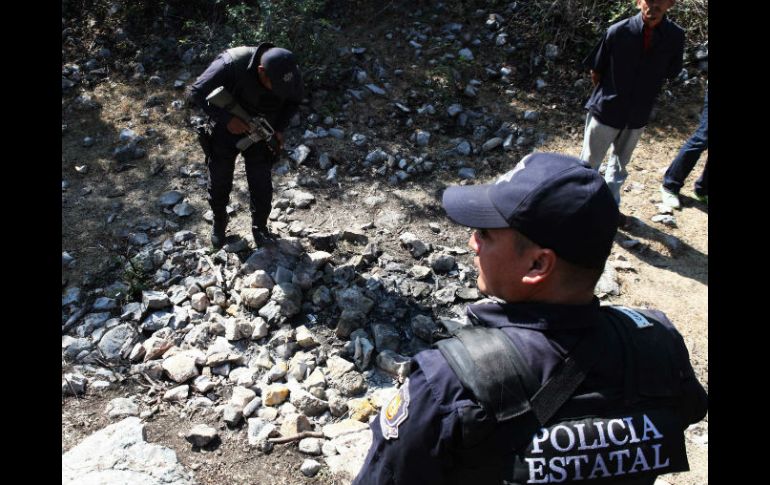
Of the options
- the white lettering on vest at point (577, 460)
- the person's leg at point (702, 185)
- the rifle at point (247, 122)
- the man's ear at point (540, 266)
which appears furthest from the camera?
the person's leg at point (702, 185)

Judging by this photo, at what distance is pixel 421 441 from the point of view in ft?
4.25

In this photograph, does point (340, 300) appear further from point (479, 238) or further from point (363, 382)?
point (479, 238)

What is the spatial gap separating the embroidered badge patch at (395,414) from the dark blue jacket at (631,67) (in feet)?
→ 11.9

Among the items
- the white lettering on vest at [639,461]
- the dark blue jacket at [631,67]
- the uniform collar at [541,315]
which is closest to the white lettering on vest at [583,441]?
the white lettering on vest at [639,461]

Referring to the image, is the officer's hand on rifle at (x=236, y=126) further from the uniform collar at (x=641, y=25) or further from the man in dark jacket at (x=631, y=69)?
the uniform collar at (x=641, y=25)

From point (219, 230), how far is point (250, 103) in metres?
1.08

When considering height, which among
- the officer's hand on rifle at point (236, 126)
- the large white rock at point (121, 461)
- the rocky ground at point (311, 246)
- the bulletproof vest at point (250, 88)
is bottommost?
the large white rock at point (121, 461)

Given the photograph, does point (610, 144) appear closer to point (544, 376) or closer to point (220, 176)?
point (220, 176)

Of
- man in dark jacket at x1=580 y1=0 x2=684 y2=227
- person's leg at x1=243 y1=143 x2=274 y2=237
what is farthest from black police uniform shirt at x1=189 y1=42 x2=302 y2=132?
man in dark jacket at x1=580 y1=0 x2=684 y2=227

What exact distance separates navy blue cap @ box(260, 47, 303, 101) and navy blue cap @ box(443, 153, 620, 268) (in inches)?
107

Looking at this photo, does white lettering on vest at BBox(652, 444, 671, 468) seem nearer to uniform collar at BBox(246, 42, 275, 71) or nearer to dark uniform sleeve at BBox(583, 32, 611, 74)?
uniform collar at BBox(246, 42, 275, 71)

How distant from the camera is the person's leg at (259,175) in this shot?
416cm

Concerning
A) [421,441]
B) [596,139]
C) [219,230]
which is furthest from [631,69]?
[421,441]

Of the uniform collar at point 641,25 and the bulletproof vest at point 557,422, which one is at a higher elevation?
the uniform collar at point 641,25
